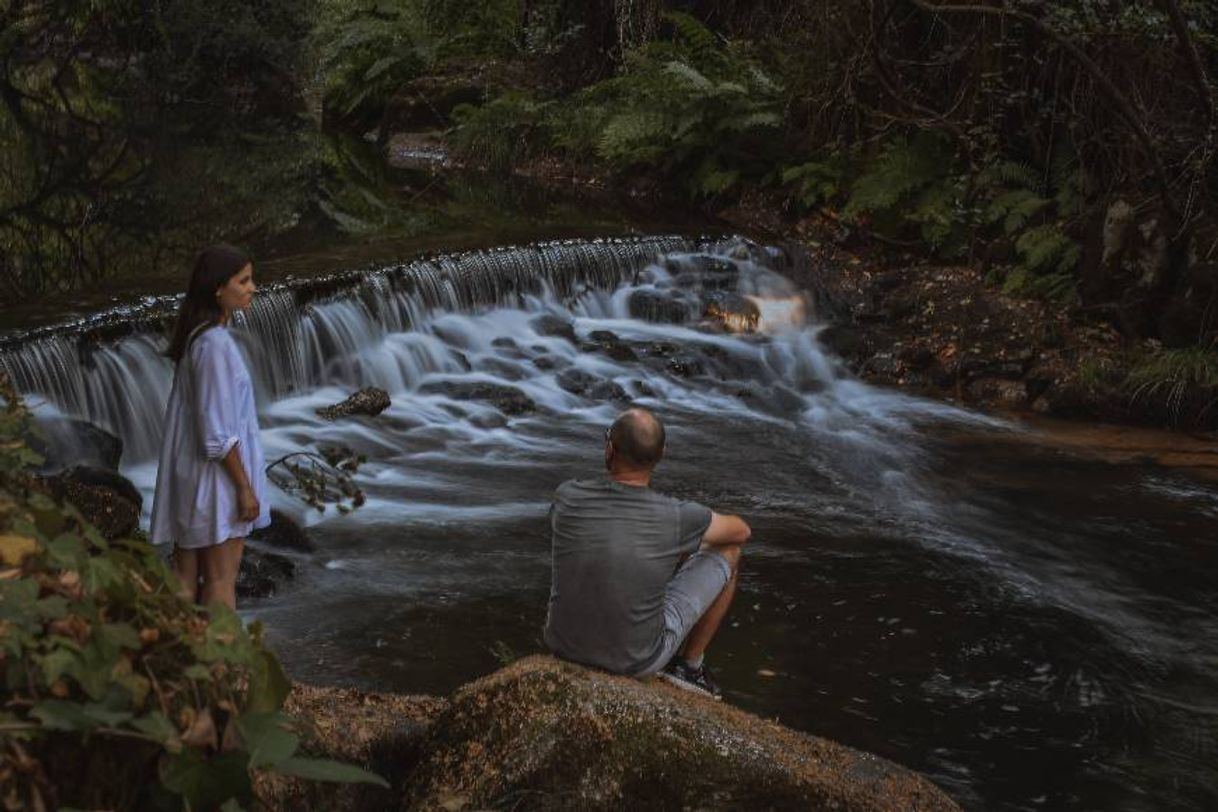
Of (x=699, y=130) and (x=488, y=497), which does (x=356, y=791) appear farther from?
(x=699, y=130)

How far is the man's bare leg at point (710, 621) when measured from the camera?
555cm

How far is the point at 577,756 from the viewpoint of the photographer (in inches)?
158

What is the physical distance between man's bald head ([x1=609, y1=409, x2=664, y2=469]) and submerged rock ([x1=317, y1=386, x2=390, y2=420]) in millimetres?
6281

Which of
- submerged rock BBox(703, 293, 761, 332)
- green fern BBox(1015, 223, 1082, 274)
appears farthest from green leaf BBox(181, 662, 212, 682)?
green fern BBox(1015, 223, 1082, 274)

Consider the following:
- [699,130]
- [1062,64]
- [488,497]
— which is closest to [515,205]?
[699,130]

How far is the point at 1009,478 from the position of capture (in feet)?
33.6

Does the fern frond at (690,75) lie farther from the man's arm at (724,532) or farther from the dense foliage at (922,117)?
the man's arm at (724,532)

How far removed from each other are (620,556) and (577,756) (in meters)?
1.08

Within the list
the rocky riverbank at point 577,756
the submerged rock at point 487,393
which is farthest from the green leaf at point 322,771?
the submerged rock at point 487,393

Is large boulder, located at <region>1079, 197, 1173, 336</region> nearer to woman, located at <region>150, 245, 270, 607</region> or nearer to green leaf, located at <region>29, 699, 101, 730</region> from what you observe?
woman, located at <region>150, 245, 270, 607</region>

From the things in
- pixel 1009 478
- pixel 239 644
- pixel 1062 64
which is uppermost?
pixel 1062 64

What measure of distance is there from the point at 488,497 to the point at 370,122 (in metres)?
18.7

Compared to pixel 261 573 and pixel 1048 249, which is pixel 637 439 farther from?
pixel 1048 249

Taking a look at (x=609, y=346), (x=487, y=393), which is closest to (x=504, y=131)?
(x=609, y=346)
